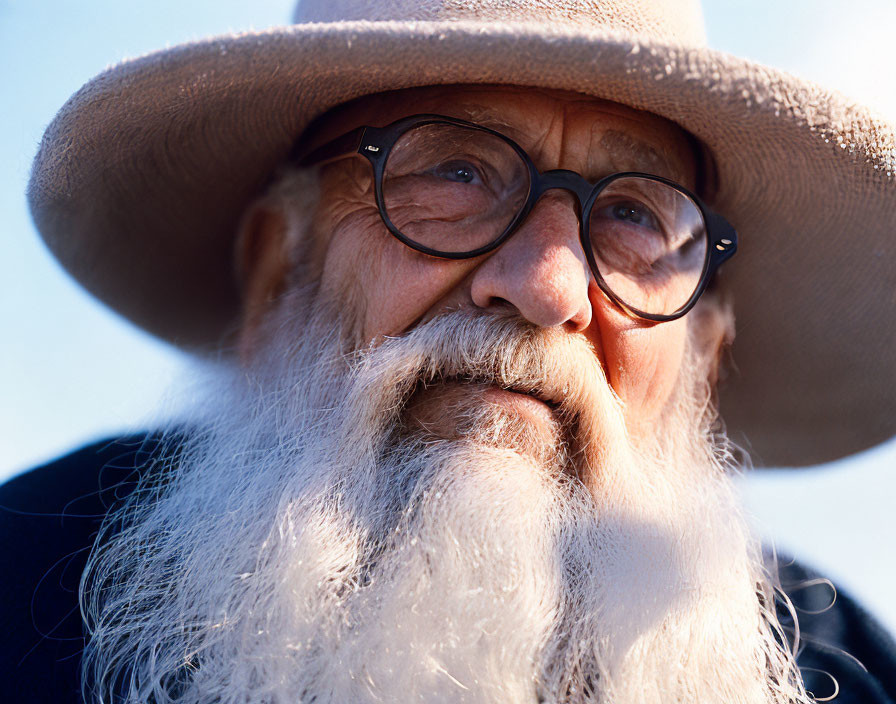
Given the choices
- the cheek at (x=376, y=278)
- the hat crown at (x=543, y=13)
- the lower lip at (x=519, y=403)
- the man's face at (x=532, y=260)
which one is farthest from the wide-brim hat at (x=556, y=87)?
the lower lip at (x=519, y=403)

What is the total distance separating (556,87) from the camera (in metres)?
1.67

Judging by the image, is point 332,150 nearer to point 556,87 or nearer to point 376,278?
point 376,278

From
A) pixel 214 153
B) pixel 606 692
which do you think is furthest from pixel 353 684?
pixel 214 153

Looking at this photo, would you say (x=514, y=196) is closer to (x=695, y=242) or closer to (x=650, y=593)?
(x=695, y=242)

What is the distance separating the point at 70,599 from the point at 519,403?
110cm

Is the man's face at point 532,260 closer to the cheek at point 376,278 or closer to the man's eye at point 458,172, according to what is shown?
the cheek at point 376,278

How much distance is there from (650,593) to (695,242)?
0.92 meters

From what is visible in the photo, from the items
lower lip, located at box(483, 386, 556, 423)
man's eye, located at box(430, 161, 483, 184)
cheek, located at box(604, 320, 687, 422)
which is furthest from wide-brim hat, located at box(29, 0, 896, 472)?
lower lip, located at box(483, 386, 556, 423)

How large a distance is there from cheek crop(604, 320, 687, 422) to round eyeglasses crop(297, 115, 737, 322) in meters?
0.06

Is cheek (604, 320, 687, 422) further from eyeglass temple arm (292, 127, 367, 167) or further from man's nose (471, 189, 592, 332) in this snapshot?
eyeglass temple arm (292, 127, 367, 167)

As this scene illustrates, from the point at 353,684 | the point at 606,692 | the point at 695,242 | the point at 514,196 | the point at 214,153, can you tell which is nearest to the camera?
the point at 353,684

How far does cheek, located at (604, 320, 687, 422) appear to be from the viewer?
1.83 metres

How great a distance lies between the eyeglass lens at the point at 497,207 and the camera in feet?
5.85

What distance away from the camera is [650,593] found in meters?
1.60
